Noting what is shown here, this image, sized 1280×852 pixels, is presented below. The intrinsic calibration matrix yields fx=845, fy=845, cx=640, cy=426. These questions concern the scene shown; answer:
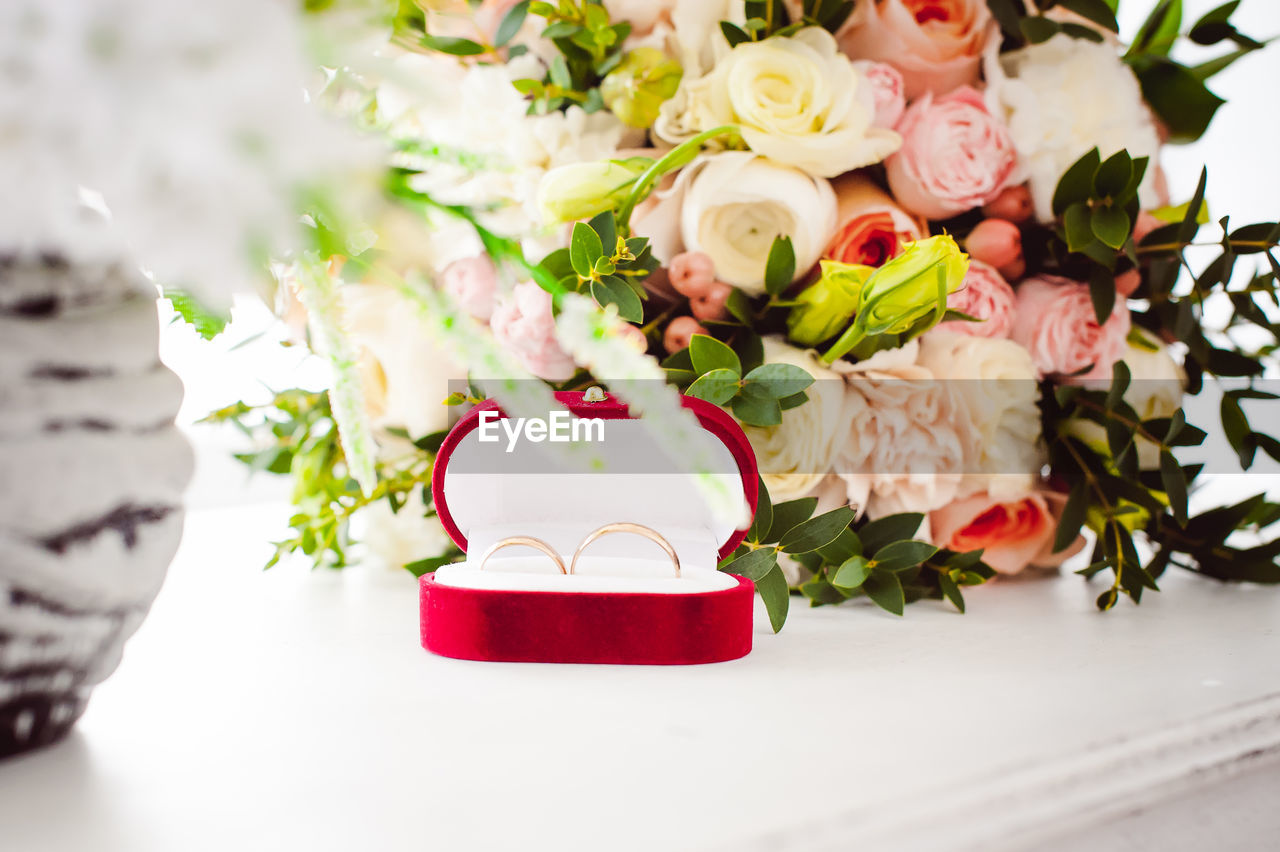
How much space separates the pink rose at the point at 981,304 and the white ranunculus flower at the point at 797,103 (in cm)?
12

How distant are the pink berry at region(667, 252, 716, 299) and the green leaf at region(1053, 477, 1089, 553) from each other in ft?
1.10

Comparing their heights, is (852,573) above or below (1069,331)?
below

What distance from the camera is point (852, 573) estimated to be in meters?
0.59

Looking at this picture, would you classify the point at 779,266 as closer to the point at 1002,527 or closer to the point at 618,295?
the point at 618,295

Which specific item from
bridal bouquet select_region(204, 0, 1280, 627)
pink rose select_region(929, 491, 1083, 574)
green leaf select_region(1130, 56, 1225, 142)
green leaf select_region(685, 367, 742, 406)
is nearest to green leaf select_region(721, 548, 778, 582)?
bridal bouquet select_region(204, 0, 1280, 627)

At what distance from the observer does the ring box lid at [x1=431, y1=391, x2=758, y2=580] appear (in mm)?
561

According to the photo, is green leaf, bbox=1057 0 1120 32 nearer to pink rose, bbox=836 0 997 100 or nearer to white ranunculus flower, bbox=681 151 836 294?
pink rose, bbox=836 0 997 100

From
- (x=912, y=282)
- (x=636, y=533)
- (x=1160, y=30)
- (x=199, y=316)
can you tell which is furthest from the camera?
(x=1160, y=30)

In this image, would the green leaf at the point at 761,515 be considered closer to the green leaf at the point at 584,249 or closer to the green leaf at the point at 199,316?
the green leaf at the point at 584,249

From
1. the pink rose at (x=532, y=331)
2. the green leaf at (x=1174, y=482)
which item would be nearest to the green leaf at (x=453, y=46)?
the pink rose at (x=532, y=331)

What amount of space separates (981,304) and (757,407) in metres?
0.24

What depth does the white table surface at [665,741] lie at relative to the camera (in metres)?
0.33

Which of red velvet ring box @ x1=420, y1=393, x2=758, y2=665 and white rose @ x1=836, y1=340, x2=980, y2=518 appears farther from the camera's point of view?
white rose @ x1=836, y1=340, x2=980, y2=518

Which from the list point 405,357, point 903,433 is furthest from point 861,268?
point 405,357
